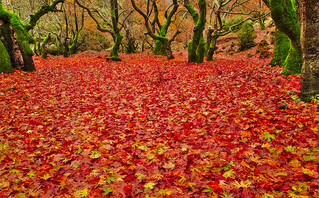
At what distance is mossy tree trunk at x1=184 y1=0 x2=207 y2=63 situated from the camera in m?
12.6

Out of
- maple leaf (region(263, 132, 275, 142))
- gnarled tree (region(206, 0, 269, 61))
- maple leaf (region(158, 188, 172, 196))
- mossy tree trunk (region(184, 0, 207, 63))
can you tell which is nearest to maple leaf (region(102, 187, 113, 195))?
maple leaf (region(158, 188, 172, 196))

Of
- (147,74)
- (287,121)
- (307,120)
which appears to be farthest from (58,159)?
(147,74)

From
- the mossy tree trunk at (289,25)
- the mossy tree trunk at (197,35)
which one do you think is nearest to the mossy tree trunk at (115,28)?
the mossy tree trunk at (197,35)

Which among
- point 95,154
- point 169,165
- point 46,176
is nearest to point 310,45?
point 169,165

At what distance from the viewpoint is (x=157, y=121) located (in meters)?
5.30

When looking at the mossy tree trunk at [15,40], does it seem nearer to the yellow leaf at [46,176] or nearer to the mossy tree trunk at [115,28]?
the mossy tree trunk at [115,28]

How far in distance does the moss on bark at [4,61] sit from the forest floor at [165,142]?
11.8ft

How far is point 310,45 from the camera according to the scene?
4.60 meters

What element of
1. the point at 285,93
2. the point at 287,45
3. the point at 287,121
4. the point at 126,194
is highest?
the point at 287,45

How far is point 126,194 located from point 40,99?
6574 mm

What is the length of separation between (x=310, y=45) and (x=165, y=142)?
4573 millimetres

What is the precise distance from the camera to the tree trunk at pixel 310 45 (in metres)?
4.30

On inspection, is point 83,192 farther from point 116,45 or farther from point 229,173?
point 116,45

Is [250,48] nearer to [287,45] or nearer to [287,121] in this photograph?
[287,45]
